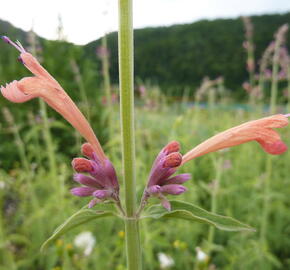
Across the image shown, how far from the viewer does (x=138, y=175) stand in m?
3.27

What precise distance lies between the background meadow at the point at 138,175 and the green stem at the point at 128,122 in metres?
1.06

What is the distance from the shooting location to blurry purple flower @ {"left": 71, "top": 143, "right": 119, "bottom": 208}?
0.97m

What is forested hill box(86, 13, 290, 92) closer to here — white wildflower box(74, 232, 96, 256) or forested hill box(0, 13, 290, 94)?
forested hill box(0, 13, 290, 94)

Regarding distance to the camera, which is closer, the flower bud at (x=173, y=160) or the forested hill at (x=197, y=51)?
the flower bud at (x=173, y=160)

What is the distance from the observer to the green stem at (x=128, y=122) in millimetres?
898

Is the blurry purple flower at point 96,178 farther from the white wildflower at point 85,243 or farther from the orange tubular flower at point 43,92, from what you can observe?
the white wildflower at point 85,243

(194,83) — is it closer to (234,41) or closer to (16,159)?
(234,41)

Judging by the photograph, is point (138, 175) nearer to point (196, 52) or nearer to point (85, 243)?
point (85, 243)

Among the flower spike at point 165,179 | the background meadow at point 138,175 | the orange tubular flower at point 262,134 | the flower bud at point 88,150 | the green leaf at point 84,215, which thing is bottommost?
the background meadow at point 138,175

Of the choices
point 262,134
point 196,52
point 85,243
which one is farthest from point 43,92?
point 196,52

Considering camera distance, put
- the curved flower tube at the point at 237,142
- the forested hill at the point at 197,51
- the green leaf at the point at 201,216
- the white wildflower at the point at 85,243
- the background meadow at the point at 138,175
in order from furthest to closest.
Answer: the forested hill at the point at 197,51, the background meadow at the point at 138,175, the white wildflower at the point at 85,243, the curved flower tube at the point at 237,142, the green leaf at the point at 201,216

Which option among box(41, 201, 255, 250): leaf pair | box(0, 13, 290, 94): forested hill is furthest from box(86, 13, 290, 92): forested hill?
box(41, 201, 255, 250): leaf pair

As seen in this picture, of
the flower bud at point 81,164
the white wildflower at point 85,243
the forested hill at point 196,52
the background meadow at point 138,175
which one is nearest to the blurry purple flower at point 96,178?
the flower bud at point 81,164

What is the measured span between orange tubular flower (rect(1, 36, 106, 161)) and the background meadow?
973mm
